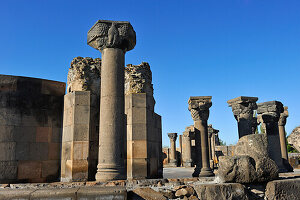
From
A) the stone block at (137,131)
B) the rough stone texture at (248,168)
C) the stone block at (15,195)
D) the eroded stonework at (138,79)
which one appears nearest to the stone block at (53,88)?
the eroded stonework at (138,79)

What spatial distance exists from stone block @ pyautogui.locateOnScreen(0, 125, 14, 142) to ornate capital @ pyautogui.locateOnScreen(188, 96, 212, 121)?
327 inches

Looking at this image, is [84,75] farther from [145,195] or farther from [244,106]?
[244,106]

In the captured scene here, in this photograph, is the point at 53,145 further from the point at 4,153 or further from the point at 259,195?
the point at 259,195

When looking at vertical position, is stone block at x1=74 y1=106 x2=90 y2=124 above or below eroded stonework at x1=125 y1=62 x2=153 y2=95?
below

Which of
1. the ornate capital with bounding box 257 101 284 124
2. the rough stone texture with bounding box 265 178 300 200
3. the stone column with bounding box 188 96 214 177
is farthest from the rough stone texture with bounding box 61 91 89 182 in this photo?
the ornate capital with bounding box 257 101 284 124

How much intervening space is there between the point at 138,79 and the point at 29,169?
4233 millimetres

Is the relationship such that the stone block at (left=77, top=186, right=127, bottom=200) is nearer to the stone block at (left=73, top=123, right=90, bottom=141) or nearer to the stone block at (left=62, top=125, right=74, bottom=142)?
the stone block at (left=73, top=123, right=90, bottom=141)

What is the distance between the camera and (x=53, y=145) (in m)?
8.03

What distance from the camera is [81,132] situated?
7.50 m

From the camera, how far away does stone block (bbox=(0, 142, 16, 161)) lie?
7364mm

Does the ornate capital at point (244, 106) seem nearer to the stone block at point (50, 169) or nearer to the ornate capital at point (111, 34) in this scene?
the ornate capital at point (111, 34)

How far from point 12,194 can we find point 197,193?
11.8ft

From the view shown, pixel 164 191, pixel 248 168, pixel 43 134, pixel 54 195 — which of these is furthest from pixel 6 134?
pixel 248 168

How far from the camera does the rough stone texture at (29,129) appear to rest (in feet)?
24.4
